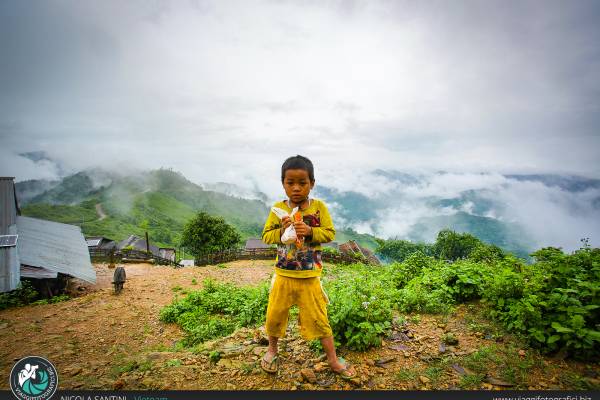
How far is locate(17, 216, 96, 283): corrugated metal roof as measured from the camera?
38.7 feet

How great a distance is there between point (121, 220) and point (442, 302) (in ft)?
431

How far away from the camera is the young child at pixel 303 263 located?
2793 mm

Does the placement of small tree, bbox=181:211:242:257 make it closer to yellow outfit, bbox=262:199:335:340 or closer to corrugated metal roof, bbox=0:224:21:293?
corrugated metal roof, bbox=0:224:21:293

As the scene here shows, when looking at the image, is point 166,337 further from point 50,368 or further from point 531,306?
point 531,306

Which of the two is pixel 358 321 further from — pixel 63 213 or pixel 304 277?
pixel 63 213

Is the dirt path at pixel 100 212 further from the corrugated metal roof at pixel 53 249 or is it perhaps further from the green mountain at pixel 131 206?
the corrugated metal roof at pixel 53 249

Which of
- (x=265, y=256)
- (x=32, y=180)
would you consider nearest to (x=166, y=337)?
(x=265, y=256)

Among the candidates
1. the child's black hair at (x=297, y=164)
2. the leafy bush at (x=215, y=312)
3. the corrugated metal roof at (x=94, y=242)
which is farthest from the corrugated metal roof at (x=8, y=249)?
the corrugated metal roof at (x=94, y=242)

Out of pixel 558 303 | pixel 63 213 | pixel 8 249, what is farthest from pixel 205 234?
pixel 63 213

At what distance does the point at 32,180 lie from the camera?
144875mm

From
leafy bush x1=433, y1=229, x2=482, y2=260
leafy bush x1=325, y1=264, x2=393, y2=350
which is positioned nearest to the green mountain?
leafy bush x1=433, y1=229, x2=482, y2=260

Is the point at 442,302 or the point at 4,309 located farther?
the point at 4,309

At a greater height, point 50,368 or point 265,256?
point 50,368

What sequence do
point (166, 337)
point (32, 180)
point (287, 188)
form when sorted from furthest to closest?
point (32, 180)
point (166, 337)
point (287, 188)
